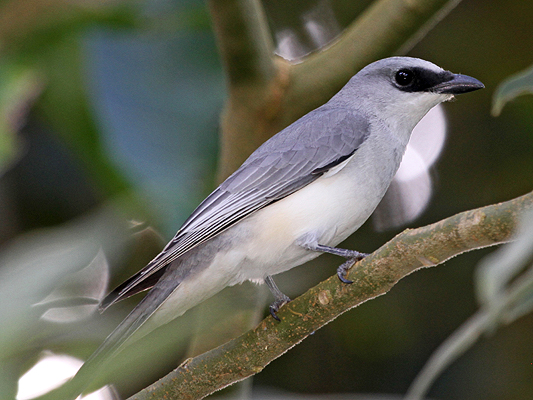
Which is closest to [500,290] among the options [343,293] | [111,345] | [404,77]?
[343,293]

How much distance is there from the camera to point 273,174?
2.75 metres

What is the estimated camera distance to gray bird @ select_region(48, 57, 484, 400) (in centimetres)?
255

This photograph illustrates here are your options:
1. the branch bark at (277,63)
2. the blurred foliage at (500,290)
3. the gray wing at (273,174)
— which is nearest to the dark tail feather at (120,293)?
the gray wing at (273,174)

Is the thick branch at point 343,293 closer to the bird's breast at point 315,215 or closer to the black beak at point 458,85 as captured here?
the bird's breast at point 315,215

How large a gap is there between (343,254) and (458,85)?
94 centimetres

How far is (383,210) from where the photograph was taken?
4258mm

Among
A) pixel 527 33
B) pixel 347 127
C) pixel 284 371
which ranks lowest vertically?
pixel 284 371

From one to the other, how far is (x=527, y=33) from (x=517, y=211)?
3.36 metres

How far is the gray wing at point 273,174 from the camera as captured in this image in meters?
2.52

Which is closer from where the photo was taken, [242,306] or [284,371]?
[242,306]

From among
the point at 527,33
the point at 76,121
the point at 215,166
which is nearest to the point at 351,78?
the point at 215,166

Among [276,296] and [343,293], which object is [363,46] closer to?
[276,296]

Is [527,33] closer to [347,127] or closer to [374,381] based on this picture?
[347,127]

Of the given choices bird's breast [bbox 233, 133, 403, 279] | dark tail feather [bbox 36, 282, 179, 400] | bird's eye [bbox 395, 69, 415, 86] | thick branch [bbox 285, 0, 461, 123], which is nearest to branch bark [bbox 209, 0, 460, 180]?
thick branch [bbox 285, 0, 461, 123]
